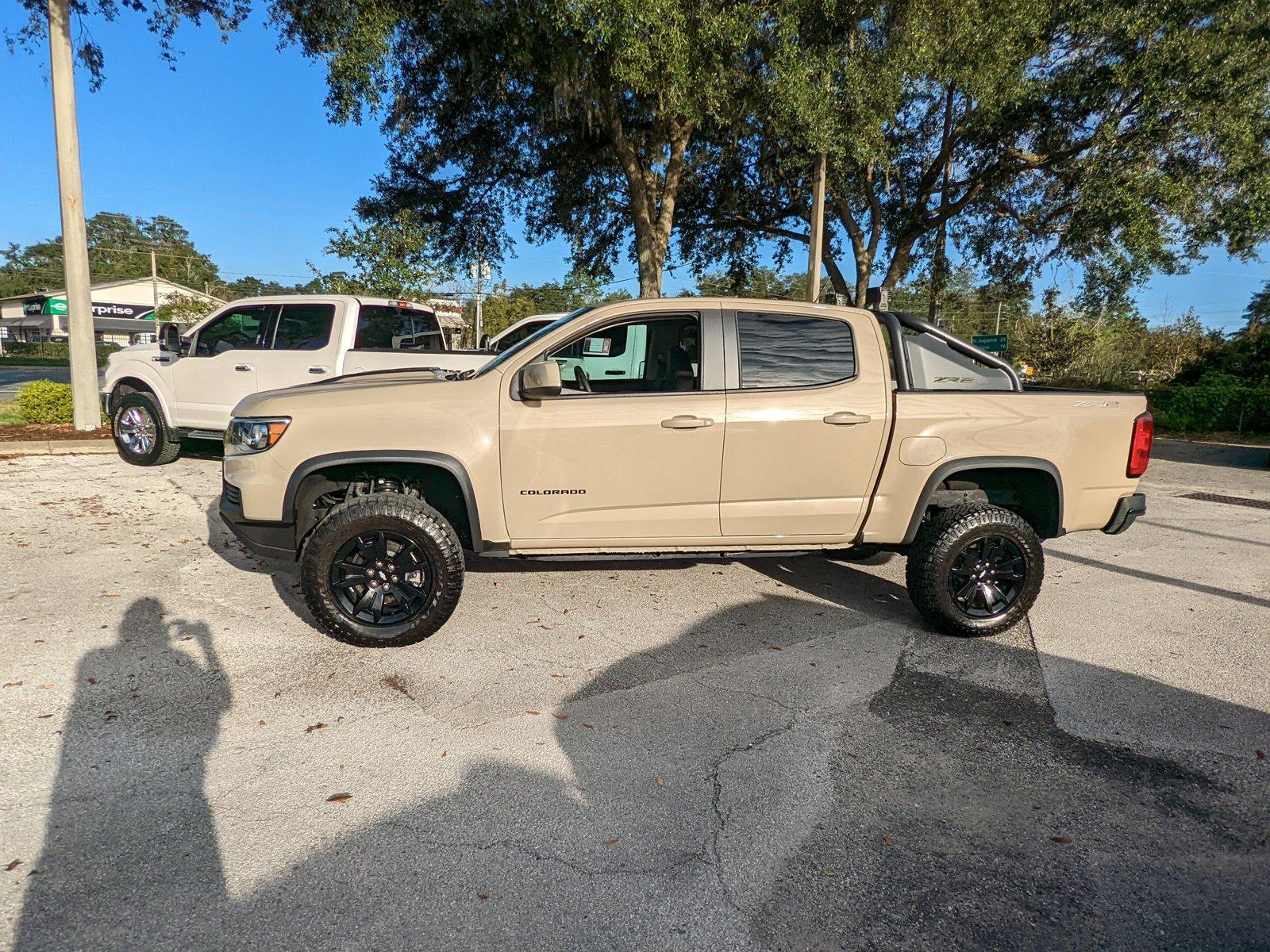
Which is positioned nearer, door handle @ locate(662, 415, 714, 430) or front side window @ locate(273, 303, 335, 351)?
door handle @ locate(662, 415, 714, 430)

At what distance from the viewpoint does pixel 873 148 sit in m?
12.6

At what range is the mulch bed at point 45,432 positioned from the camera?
9930mm

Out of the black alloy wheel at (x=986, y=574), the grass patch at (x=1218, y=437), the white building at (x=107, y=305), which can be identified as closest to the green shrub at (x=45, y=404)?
the black alloy wheel at (x=986, y=574)

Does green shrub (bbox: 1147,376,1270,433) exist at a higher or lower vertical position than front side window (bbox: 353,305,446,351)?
lower

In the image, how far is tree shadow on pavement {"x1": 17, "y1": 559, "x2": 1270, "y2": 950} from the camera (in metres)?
2.15

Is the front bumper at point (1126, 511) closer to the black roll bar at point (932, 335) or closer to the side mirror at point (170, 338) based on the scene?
the black roll bar at point (932, 335)

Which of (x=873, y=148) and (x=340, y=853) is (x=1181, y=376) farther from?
(x=340, y=853)

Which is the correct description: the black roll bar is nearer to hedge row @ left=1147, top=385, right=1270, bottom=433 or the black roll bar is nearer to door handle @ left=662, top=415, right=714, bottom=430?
door handle @ left=662, top=415, right=714, bottom=430

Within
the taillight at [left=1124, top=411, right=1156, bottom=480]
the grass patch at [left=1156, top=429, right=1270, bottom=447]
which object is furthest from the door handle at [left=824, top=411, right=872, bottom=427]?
the grass patch at [left=1156, top=429, right=1270, bottom=447]

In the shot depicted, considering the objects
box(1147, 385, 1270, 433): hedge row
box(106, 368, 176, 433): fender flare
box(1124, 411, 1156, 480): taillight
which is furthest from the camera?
box(1147, 385, 1270, 433): hedge row

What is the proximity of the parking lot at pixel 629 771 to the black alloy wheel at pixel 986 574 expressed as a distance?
0.25 metres

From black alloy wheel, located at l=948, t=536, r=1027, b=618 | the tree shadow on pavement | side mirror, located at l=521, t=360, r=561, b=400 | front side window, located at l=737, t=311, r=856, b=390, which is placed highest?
front side window, located at l=737, t=311, r=856, b=390

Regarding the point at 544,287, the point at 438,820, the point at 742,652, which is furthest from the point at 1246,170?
the point at 544,287

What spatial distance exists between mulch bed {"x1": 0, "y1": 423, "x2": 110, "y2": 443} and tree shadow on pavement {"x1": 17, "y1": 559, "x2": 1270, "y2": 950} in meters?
8.25
